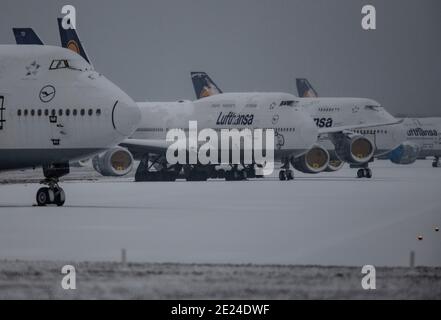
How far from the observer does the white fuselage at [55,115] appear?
31.5 meters

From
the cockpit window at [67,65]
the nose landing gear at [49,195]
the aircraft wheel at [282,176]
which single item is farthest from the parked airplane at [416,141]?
the nose landing gear at [49,195]

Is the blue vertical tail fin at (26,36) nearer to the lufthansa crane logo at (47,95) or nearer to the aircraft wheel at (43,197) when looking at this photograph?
the lufthansa crane logo at (47,95)

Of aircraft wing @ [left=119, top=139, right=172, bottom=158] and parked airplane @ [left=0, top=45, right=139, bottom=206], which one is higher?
aircraft wing @ [left=119, top=139, right=172, bottom=158]

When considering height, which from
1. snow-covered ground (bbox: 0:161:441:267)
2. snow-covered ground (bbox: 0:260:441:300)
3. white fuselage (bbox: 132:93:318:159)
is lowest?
snow-covered ground (bbox: 0:260:441:300)

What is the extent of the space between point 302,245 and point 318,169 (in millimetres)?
42129

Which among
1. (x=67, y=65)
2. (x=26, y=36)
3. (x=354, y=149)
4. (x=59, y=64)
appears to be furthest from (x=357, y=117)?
(x=59, y=64)

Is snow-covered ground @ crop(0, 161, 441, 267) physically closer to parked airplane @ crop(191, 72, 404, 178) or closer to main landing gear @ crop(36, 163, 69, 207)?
main landing gear @ crop(36, 163, 69, 207)

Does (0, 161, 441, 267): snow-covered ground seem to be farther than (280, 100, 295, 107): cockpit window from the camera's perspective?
No

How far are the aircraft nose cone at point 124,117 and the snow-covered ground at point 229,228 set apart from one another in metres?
2.32

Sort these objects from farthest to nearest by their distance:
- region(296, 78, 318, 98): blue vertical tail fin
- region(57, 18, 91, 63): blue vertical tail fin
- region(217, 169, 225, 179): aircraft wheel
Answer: region(296, 78, 318, 98): blue vertical tail fin, region(217, 169, 225, 179): aircraft wheel, region(57, 18, 91, 63): blue vertical tail fin

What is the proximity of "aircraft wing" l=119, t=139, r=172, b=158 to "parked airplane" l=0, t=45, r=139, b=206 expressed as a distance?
24370mm

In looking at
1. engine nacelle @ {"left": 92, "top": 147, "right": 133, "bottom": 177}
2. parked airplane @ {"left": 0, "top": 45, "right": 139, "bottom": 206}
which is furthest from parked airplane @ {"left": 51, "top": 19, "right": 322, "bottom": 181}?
parked airplane @ {"left": 0, "top": 45, "right": 139, "bottom": 206}

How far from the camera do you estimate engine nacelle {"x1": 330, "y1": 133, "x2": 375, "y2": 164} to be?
205 feet

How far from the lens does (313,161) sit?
205 feet
